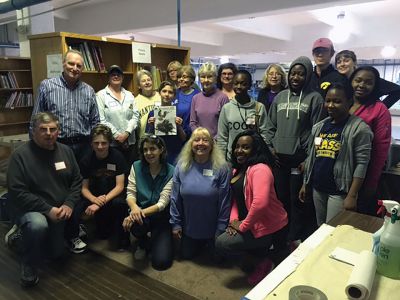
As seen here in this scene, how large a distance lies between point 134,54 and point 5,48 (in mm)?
7527

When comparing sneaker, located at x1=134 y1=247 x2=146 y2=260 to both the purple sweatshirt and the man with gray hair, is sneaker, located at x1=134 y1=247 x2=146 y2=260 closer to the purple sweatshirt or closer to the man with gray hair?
the man with gray hair

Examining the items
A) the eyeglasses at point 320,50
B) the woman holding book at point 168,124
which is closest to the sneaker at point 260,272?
the woman holding book at point 168,124

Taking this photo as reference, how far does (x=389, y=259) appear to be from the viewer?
1.08 metres

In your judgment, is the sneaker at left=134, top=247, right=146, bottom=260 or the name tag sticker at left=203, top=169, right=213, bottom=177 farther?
the sneaker at left=134, top=247, right=146, bottom=260

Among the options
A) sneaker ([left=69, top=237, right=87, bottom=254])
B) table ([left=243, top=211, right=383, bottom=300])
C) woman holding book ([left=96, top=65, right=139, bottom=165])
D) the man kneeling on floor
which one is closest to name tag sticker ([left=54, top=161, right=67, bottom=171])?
the man kneeling on floor

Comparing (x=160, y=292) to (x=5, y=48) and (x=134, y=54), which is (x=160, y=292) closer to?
(x=134, y=54)

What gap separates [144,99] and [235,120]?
101 cm

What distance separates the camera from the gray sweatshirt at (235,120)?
2641mm

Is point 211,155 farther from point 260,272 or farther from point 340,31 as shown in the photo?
point 340,31

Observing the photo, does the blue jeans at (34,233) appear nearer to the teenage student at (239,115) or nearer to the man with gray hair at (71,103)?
the man with gray hair at (71,103)

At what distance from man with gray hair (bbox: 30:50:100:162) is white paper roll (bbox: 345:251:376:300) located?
2.33 metres

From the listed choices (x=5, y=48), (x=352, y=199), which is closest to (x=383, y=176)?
(x=352, y=199)

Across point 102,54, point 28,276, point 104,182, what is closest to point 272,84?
point 104,182

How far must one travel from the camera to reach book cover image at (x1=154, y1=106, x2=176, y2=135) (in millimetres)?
2789
